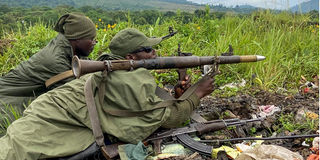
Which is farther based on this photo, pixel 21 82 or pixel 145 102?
pixel 21 82

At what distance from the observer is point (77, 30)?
4250mm

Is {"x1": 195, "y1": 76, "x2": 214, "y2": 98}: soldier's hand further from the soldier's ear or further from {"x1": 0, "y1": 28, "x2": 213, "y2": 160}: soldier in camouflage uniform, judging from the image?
the soldier's ear

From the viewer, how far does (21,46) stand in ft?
21.7

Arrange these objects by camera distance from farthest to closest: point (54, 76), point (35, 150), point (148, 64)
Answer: point (54, 76) < point (148, 64) < point (35, 150)

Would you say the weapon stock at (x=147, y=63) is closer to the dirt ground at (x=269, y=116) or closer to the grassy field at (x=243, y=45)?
the dirt ground at (x=269, y=116)

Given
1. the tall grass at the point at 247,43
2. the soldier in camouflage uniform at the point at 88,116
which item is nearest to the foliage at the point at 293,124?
the soldier in camouflage uniform at the point at 88,116

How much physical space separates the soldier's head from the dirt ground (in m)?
1.84

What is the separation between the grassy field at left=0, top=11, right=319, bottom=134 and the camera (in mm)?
5652

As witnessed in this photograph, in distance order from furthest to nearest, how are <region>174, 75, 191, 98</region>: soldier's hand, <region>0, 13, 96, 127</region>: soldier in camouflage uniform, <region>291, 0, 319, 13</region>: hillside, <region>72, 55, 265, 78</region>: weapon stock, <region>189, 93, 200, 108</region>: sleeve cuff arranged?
<region>291, 0, 319, 13</region>: hillside → <region>0, 13, 96, 127</region>: soldier in camouflage uniform → <region>174, 75, 191, 98</region>: soldier's hand → <region>189, 93, 200, 108</region>: sleeve cuff → <region>72, 55, 265, 78</region>: weapon stock

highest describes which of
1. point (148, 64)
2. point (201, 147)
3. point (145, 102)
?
point (148, 64)

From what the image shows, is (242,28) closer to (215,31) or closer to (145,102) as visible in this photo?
(215,31)

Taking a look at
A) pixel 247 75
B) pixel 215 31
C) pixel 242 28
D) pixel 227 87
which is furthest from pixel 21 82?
pixel 242 28

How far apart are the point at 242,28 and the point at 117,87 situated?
498cm

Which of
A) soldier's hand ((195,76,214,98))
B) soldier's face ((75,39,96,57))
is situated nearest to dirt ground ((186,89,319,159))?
soldier's hand ((195,76,214,98))
